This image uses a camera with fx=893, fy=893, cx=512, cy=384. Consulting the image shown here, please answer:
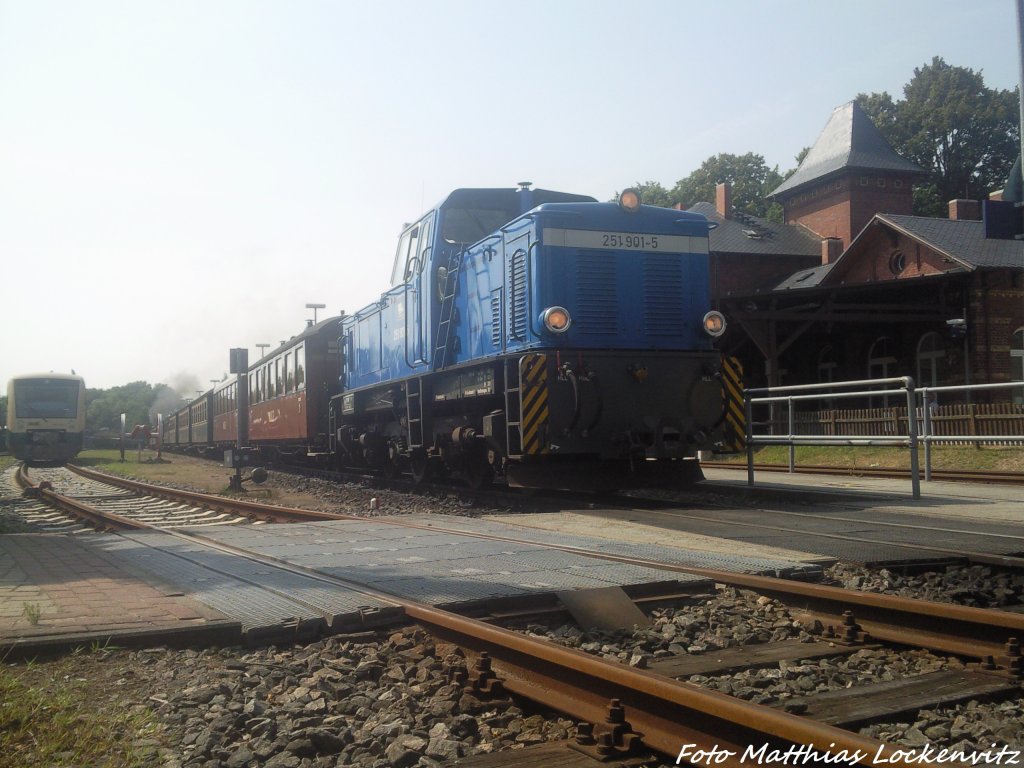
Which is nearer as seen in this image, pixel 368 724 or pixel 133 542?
pixel 368 724

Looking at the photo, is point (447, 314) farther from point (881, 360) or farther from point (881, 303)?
point (881, 360)

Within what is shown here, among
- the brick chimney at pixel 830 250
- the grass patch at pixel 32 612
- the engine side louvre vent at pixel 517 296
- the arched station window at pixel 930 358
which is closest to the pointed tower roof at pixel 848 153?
the brick chimney at pixel 830 250

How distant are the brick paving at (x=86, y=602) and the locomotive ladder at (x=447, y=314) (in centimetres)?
587

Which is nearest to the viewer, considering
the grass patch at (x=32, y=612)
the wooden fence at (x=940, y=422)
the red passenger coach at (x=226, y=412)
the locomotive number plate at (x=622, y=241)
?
the grass patch at (x=32, y=612)

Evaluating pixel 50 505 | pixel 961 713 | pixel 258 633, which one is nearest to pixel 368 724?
pixel 258 633

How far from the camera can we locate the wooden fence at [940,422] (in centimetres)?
1689

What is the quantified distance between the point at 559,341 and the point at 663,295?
5.12ft

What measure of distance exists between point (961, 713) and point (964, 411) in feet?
59.2

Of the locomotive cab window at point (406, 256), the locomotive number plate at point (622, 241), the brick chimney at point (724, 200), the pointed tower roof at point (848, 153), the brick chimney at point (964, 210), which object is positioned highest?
the pointed tower roof at point (848, 153)

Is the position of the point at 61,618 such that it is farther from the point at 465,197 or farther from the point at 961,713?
the point at 465,197

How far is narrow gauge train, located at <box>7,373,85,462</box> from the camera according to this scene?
1262 inches

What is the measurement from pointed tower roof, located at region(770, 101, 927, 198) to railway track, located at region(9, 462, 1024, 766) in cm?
4703

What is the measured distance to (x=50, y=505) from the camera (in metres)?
14.5

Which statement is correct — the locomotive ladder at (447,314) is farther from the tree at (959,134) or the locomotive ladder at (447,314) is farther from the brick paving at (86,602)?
the tree at (959,134)
